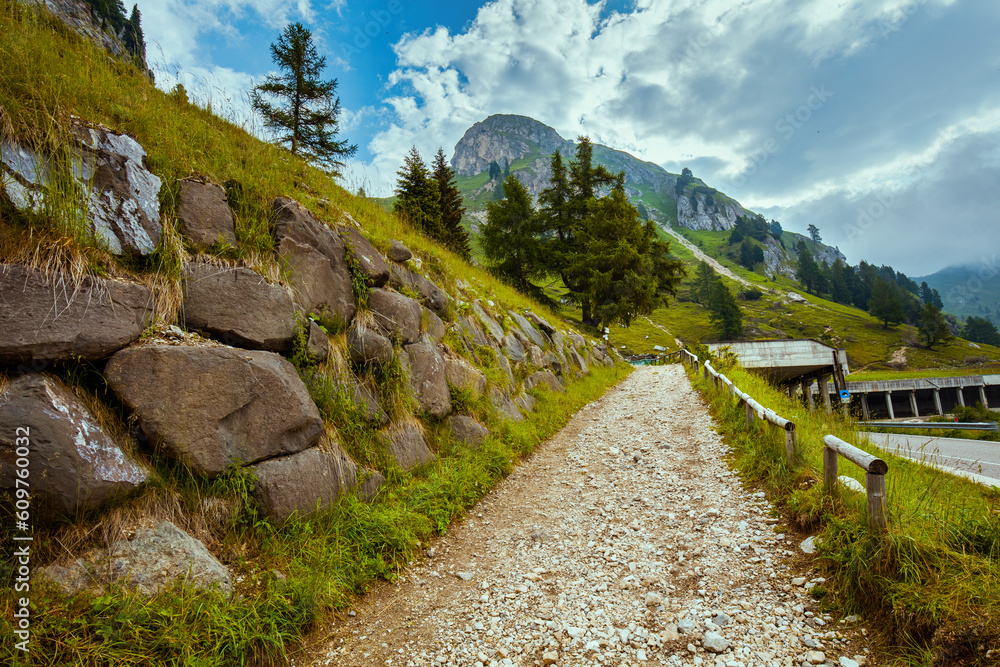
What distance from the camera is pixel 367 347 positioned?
→ 6.79 m

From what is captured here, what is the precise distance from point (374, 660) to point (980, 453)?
932 inches

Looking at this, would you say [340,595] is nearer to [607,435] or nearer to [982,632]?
[982,632]

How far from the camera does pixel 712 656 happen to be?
3.26m

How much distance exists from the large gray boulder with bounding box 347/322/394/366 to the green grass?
6122 millimetres

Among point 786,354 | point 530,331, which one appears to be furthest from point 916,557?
point 786,354

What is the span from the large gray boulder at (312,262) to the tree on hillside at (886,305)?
494 feet

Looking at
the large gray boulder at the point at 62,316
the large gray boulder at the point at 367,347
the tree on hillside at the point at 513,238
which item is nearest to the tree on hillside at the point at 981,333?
the tree on hillside at the point at 513,238

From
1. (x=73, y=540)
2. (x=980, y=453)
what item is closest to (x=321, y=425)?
(x=73, y=540)

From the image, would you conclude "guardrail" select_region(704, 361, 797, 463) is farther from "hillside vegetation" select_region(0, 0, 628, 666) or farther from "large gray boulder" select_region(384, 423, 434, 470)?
"large gray boulder" select_region(384, 423, 434, 470)

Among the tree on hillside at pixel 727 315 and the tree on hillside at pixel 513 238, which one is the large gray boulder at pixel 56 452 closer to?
the tree on hillside at pixel 513 238

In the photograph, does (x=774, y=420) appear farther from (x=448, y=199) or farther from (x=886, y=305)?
(x=886, y=305)

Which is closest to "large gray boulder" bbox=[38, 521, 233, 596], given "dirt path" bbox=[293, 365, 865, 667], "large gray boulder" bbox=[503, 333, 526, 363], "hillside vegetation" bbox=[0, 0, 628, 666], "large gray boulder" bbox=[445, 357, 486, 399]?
"hillside vegetation" bbox=[0, 0, 628, 666]

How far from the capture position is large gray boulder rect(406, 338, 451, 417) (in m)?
7.45

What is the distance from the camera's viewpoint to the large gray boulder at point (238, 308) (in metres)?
4.82
